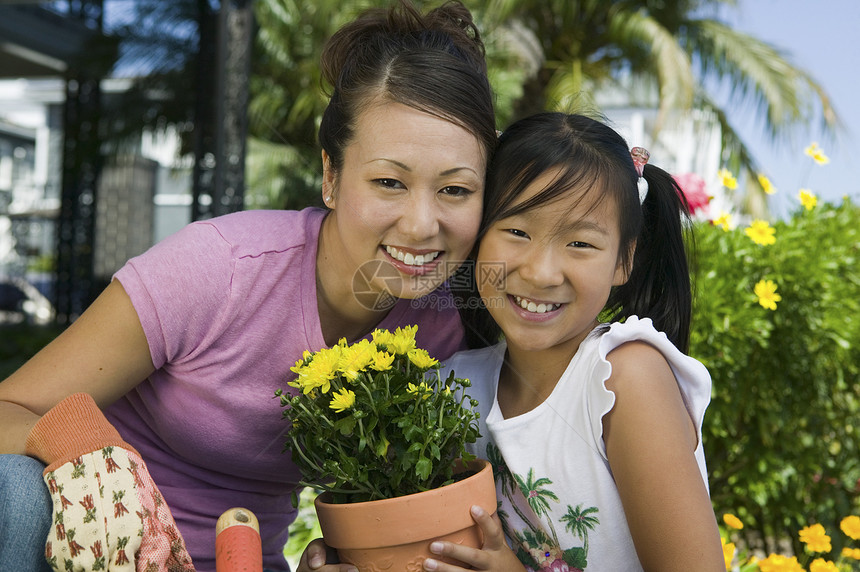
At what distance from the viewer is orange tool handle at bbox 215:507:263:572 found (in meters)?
1.19

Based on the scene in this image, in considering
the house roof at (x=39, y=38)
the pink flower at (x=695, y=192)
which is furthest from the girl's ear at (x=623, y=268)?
the house roof at (x=39, y=38)

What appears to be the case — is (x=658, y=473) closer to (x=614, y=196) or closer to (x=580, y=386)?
(x=580, y=386)

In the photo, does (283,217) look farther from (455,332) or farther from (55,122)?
(55,122)

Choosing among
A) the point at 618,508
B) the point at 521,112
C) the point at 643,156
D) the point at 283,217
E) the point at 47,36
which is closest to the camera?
the point at 618,508

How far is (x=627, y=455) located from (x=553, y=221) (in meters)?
0.48

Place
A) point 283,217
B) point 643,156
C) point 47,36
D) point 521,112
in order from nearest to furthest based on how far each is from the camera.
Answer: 1. point 643,156
2. point 283,217
3. point 47,36
4. point 521,112

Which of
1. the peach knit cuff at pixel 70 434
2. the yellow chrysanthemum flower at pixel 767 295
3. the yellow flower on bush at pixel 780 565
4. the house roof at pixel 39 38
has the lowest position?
the yellow flower on bush at pixel 780 565

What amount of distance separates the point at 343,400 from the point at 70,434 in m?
0.46

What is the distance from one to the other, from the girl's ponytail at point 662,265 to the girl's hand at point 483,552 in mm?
672

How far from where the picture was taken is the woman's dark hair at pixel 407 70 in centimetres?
161

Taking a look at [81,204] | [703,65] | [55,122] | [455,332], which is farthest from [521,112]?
[455,332]

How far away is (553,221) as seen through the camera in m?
1.58

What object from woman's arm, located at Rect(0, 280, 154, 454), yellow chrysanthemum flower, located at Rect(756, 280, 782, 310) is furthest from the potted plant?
yellow chrysanthemum flower, located at Rect(756, 280, 782, 310)

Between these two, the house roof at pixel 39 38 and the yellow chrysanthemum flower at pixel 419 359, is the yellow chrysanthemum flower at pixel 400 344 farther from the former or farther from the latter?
the house roof at pixel 39 38
